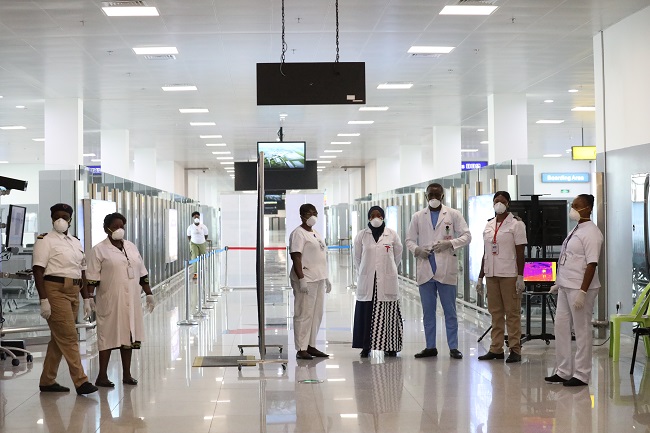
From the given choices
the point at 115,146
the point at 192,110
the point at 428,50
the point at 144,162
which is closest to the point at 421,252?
the point at 428,50

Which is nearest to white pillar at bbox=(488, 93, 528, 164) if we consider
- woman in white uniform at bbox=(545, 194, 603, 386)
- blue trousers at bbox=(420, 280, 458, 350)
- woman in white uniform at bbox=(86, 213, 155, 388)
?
blue trousers at bbox=(420, 280, 458, 350)

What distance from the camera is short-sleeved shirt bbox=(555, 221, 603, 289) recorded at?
7.04 metres

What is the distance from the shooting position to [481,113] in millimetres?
19812

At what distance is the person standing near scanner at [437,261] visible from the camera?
28.9 feet

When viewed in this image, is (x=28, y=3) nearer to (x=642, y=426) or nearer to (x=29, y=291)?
(x=29, y=291)

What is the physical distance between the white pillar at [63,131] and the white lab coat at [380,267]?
9.07 metres

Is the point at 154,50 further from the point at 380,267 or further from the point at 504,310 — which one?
the point at 504,310

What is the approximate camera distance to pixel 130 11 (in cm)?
1004

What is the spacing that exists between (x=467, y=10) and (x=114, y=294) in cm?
570

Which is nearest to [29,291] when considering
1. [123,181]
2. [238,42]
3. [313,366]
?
[123,181]

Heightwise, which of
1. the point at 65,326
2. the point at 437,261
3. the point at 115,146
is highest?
the point at 115,146

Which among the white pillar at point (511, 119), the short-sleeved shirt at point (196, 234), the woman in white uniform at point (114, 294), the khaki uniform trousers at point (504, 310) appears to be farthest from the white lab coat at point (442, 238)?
the short-sleeved shirt at point (196, 234)

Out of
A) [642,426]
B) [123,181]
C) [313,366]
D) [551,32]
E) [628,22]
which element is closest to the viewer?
[642,426]

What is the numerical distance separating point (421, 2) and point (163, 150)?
19.4 metres
